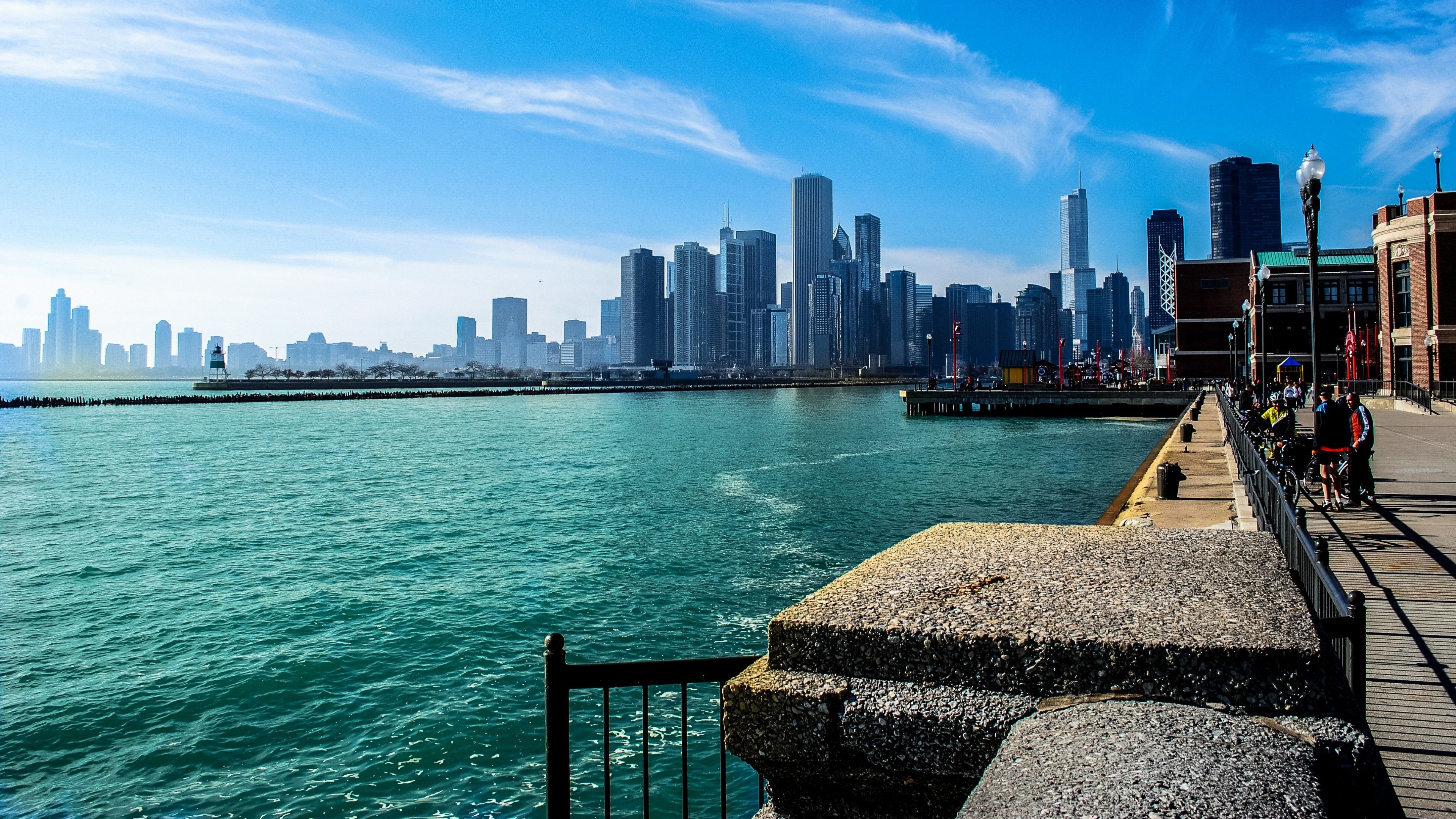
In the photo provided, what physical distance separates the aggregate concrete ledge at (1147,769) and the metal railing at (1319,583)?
73 centimetres

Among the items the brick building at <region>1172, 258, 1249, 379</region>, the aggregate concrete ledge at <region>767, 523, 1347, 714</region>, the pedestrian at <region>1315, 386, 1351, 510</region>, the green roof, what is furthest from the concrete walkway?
the brick building at <region>1172, 258, 1249, 379</region>

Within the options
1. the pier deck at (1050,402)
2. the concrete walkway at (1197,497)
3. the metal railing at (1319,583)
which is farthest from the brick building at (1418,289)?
the metal railing at (1319,583)

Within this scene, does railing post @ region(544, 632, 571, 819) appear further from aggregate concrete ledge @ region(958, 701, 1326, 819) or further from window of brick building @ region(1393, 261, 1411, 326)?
window of brick building @ region(1393, 261, 1411, 326)

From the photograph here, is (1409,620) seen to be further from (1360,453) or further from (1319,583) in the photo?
(1360,453)

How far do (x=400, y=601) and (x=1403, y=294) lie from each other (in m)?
68.3

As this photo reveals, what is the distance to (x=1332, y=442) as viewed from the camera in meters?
15.2

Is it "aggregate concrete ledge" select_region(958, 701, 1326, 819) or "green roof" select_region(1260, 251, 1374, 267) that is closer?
"aggregate concrete ledge" select_region(958, 701, 1326, 819)

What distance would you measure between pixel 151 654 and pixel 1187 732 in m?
18.5

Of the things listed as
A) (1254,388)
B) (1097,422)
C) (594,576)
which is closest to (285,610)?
(594,576)

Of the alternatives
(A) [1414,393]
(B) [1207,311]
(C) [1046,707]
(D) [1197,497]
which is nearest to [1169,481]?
(D) [1197,497]

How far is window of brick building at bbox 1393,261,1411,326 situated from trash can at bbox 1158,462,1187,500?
5133 centimetres

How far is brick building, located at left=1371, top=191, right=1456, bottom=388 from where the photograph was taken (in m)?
54.1

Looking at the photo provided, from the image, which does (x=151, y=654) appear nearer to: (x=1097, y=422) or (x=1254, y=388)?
(x=1254, y=388)

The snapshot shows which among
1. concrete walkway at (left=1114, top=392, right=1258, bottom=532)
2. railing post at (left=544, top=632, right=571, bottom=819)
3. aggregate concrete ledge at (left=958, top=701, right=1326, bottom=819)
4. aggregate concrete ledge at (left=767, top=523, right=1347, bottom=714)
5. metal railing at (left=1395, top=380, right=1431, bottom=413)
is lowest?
concrete walkway at (left=1114, top=392, right=1258, bottom=532)
